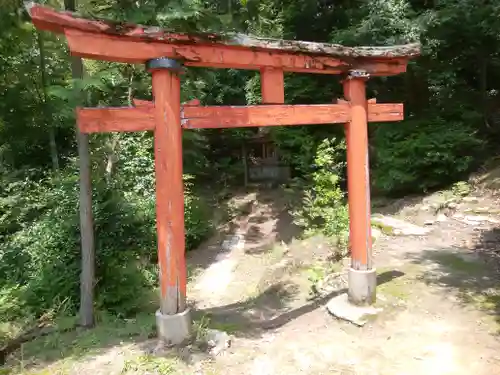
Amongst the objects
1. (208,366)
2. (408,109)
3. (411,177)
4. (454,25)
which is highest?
(454,25)

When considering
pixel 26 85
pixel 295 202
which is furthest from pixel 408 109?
pixel 26 85

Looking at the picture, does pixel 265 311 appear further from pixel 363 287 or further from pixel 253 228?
pixel 253 228

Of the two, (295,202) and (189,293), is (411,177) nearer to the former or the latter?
(295,202)

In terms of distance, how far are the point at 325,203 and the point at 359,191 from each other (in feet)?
→ 14.7

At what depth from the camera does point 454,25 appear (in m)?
10.4

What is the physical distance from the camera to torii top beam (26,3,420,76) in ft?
12.9

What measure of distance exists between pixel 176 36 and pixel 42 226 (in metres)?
5.98

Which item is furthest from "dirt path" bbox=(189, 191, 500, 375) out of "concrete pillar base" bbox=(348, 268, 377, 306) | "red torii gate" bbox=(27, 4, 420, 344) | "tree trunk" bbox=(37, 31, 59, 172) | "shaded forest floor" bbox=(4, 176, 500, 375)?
"tree trunk" bbox=(37, 31, 59, 172)

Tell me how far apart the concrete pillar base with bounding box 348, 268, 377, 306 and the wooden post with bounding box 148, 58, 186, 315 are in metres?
2.51

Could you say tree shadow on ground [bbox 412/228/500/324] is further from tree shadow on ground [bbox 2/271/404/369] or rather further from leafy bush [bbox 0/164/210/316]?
leafy bush [bbox 0/164/210/316]

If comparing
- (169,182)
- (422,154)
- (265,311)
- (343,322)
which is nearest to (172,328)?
(169,182)

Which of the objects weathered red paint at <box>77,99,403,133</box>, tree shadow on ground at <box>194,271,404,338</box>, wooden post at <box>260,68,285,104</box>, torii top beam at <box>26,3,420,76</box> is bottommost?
tree shadow on ground at <box>194,271,404,338</box>

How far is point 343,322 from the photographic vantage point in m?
5.43

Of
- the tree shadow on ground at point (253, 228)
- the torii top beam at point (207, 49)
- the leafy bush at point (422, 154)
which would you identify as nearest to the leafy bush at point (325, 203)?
the tree shadow on ground at point (253, 228)
